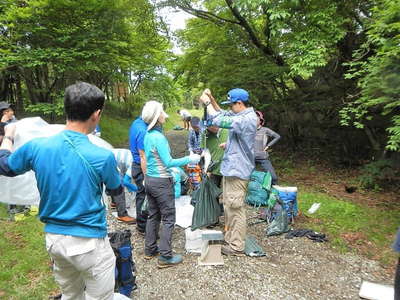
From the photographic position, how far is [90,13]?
25.2ft

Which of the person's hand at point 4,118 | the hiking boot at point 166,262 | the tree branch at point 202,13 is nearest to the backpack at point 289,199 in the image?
the hiking boot at point 166,262

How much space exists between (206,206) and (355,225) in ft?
9.25

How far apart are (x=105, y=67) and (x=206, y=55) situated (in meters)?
3.05

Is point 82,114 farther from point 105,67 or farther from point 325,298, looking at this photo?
point 105,67

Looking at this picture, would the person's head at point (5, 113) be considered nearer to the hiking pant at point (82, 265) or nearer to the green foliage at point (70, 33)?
the green foliage at point (70, 33)

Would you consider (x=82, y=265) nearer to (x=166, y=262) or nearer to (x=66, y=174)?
(x=66, y=174)

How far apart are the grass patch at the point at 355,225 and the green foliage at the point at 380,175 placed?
1.56 m

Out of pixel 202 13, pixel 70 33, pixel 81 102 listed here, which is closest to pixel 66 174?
pixel 81 102

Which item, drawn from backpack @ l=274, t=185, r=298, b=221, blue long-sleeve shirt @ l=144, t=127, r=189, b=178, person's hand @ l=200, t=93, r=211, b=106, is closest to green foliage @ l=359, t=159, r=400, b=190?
backpack @ l=274, t=185, r=298, b=221

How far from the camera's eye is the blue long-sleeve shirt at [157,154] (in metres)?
3.26

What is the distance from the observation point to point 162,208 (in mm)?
3473

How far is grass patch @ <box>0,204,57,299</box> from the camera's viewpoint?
317 centimetres

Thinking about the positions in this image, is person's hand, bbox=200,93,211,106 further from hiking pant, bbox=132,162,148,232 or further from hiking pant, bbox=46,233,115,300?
hiking pant, bbox=46,233,115,300

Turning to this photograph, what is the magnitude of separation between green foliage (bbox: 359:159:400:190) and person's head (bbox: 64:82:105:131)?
24.0 ft
